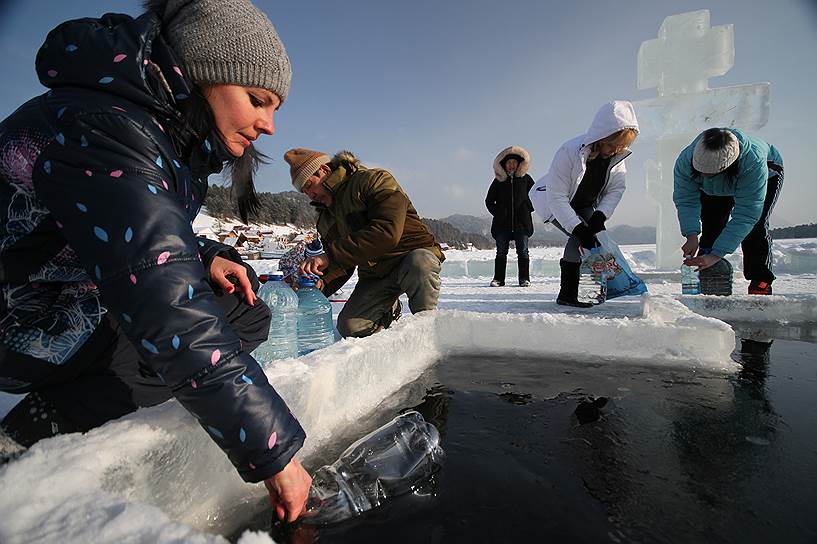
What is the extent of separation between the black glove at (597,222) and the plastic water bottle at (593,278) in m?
0.18

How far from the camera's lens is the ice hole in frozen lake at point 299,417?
57 centimetres

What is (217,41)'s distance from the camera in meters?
0.95

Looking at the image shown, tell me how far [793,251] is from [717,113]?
2787mm

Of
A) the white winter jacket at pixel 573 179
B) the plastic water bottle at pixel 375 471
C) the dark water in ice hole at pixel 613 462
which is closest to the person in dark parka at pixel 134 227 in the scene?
the plastic water bottle at pixel 375 471

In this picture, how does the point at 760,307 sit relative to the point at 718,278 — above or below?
below

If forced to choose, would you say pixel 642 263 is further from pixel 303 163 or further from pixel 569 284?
pixel 303 163

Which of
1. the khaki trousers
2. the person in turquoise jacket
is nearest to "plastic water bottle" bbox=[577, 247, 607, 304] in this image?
the person in turquoise jacket

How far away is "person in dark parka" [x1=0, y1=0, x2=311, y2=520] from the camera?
71cm

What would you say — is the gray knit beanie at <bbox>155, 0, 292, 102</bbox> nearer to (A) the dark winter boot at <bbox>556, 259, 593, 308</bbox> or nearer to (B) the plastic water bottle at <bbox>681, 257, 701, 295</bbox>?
(A) the dark winter boot at <bbox>556, 259, 593, 308</bbox>

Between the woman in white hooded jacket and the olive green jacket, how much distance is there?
1.56m

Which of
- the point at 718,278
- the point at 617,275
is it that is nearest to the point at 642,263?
the point at 718,278

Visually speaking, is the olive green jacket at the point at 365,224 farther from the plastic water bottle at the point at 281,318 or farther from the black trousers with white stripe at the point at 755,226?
the black trousers with white stripe at the point at 755,226

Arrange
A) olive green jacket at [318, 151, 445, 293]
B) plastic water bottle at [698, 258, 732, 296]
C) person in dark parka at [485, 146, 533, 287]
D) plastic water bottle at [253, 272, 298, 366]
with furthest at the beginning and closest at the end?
person in dark parka at [485, 146, 533, 287] < plastic water bottle at [698, 258, 732, 296] < plastic water bottle at [253, 272, 298, 366] < olive green jacket at [318, 151, 445, 293]

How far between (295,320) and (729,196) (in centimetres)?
389
